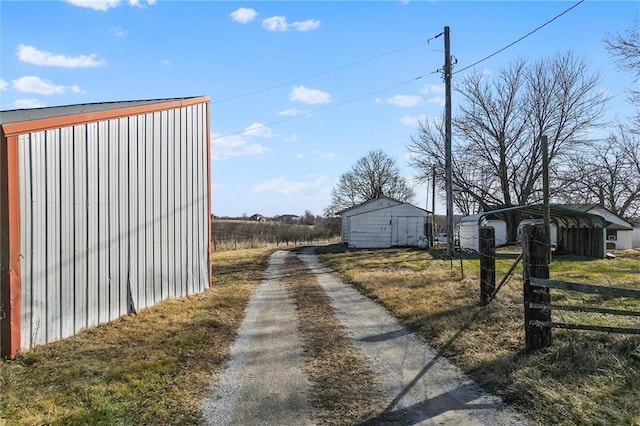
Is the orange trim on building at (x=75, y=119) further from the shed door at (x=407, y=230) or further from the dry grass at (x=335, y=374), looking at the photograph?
the shed door at (x=407, y=230)

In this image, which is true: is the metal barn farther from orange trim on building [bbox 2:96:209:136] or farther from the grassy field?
the grassy field

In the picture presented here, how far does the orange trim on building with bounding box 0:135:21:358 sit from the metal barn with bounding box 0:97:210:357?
13 mm

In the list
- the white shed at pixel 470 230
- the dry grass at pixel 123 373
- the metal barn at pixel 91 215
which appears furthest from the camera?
the white shed at pixel 470 230

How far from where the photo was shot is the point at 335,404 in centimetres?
496

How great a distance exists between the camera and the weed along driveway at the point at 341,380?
15.3 ft

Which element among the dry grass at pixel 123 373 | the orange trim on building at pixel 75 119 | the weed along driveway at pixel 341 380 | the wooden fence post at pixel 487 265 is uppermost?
the orange trim on building at pixel 75 119

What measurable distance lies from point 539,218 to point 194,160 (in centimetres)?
2182

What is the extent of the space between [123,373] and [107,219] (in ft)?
12.4

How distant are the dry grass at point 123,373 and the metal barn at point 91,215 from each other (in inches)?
18.3

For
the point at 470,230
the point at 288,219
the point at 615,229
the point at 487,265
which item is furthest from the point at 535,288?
the point at 288,219

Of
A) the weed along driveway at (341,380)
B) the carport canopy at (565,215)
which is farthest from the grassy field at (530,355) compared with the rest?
the carport canopy at (565,215)

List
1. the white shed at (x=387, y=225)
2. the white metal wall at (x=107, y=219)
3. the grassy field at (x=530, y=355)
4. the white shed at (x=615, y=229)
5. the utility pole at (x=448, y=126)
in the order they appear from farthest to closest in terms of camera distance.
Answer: the white shed at (x=615, y=229), the white shed at (x=387, y=225), the utility pole at (x=448, y=126), the white metal wall at (x=107, y=219), the grassy field at (x=530, y=355)

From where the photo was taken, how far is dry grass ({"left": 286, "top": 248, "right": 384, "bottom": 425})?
4.77 m

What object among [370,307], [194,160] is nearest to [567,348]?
[370,307]
